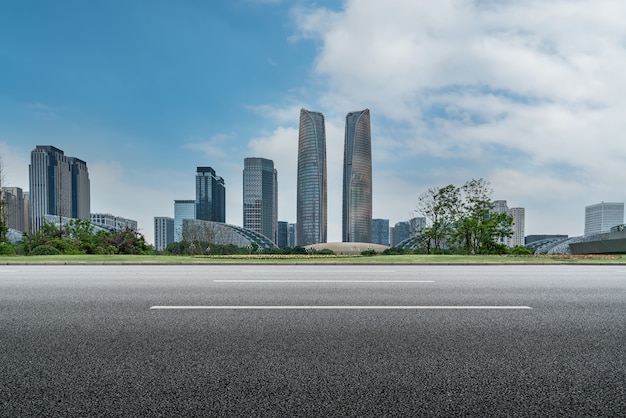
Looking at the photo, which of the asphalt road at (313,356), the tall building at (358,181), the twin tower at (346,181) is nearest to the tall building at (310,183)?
the twin tower at (346,181)

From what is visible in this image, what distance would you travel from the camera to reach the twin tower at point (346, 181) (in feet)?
567

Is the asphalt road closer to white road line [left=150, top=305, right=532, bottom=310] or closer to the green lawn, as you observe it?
white road line [left=150, top=305, right=532, bottom=310]

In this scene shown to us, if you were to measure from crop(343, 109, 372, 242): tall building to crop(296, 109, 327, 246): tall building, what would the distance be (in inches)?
507

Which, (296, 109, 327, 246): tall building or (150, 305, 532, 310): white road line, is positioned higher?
(296, 109, 327, 246): tall building

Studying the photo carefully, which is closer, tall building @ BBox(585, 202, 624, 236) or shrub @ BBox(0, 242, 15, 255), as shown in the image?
shrub @ BBox(0, 242, 15, 255)

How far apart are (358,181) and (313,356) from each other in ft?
568

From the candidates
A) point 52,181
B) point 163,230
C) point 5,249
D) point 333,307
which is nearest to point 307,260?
point 333,307

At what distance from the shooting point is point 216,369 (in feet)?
9.68

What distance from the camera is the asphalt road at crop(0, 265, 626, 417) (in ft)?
7.91

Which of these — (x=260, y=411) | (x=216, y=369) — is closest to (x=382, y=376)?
(x=260, y=411)

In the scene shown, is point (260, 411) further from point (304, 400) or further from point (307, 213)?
point (307, 213)

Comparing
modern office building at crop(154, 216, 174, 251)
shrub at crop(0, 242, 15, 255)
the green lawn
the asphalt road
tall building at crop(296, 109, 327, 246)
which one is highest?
tall building at crop(296, 109, 327, 246)

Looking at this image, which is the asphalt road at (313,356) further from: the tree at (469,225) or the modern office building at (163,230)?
the modern office building at (163,230)

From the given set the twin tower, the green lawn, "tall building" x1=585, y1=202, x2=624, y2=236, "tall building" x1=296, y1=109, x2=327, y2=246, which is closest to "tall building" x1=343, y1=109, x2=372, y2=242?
the twin tower
